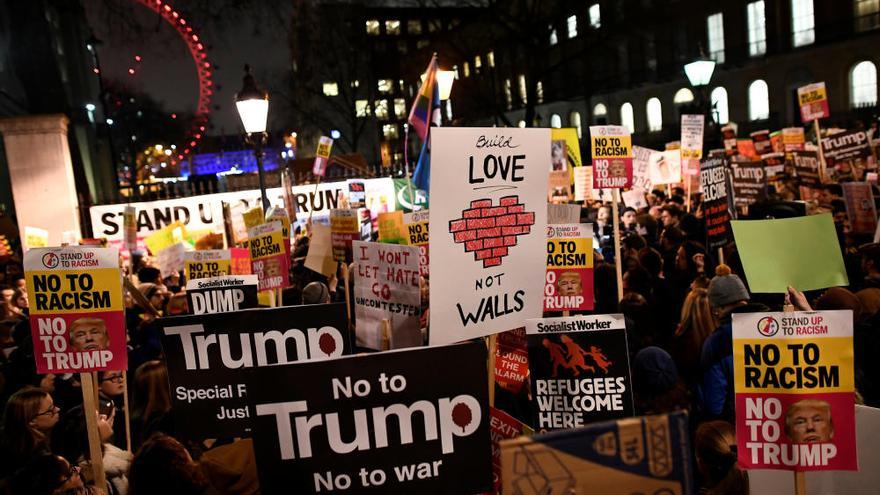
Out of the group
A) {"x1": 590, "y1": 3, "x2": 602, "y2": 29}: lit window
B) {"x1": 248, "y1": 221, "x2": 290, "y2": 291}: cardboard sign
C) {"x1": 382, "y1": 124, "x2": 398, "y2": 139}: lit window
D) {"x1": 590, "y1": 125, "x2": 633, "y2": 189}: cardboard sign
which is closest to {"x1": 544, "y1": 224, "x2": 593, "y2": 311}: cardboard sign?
{"x1": 590, "y1": 125, "x2": 633, "y2": 189}: cardboard sign

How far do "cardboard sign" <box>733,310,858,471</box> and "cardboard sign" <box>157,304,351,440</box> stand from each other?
88.8 inches

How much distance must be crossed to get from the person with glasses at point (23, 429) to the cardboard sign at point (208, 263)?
12.1ft

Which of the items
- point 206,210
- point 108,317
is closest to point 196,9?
point 206,210

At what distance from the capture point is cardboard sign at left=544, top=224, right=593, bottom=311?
6.32 m

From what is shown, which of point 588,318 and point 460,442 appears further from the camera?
point 588,318

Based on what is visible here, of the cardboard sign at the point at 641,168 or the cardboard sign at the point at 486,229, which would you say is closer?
the cardboard sign at the point at 486,229

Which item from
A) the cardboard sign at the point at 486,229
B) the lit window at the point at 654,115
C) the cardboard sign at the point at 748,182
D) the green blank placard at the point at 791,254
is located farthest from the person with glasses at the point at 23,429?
the lit window at the point at 654,115

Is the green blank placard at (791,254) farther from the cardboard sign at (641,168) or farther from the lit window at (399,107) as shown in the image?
the lit window at (399,107)

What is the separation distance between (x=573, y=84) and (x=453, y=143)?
193ft

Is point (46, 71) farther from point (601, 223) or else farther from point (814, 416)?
point (814, 416)

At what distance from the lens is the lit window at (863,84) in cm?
3800

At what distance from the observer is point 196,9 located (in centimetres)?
1380

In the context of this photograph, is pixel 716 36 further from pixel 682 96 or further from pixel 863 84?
pixel 863 84

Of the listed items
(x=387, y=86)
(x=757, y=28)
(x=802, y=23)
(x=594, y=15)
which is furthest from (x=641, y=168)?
(x=387, y=86)
